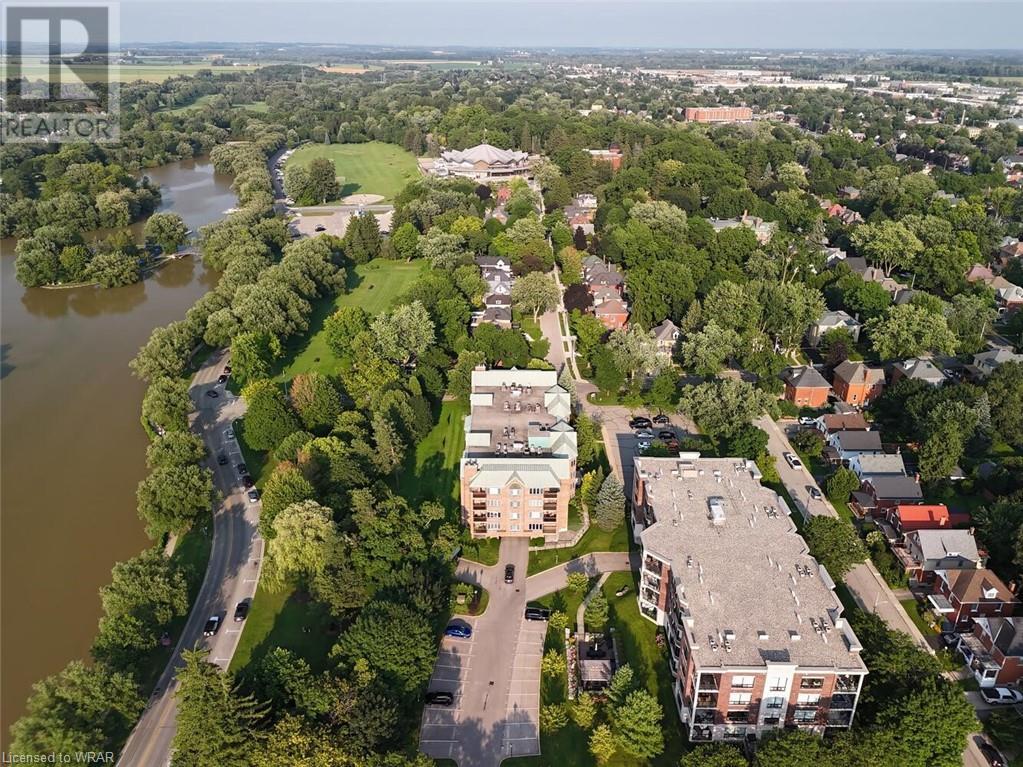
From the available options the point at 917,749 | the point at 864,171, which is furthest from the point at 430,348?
the point at 864,171

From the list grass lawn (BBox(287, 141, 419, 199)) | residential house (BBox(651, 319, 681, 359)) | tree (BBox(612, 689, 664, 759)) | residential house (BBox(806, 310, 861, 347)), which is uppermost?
grass lawn (BBox(287, 141, 419, 199))

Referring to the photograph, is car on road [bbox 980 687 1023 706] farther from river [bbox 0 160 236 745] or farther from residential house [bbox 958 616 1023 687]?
river [bbox 0 160 236 745]

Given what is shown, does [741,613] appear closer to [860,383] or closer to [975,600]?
[975,600]

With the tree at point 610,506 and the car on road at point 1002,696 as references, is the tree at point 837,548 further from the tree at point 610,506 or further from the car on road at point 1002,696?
the tree at point 610,506

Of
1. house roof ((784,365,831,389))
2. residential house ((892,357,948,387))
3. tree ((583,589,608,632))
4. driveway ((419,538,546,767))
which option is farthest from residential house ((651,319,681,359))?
tree ((583,589,608,632))

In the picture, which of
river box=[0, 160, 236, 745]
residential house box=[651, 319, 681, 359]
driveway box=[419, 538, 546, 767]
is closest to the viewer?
driveway box=[419, 538, 546, 767]

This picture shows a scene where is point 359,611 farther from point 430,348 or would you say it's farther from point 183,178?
point 183,178

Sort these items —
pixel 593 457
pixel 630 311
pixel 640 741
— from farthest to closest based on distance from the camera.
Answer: pixel 630 311
pixel 593 457
pixel 640 741

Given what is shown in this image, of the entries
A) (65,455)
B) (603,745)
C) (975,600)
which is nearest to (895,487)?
(975,600)
